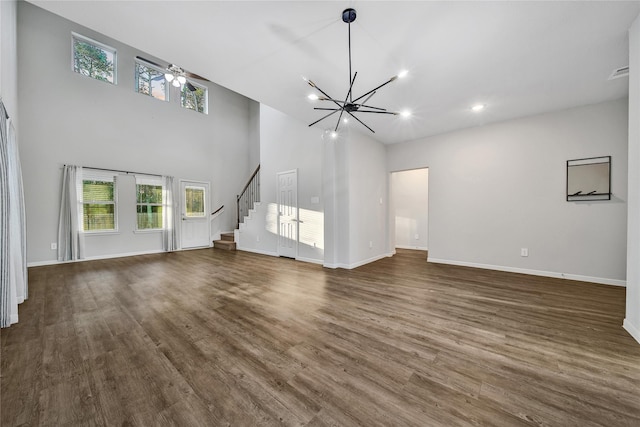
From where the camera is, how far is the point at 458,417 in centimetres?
130

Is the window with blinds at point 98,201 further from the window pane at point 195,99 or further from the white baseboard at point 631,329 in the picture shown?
the white baseboard at point 631,329

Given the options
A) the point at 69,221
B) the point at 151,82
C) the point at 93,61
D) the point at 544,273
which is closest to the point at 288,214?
the point at 69,221

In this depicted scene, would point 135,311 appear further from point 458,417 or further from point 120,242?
point 120,242

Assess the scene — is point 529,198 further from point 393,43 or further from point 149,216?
point 149,216

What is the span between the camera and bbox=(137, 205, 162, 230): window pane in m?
6.43

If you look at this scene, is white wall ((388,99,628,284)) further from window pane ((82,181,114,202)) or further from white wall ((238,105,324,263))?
window pane ((82,181,114,202))

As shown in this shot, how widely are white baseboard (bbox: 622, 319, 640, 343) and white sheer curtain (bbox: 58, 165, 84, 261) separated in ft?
29.5

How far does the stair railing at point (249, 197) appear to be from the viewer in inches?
288

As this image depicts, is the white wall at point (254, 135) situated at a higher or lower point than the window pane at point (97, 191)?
higher

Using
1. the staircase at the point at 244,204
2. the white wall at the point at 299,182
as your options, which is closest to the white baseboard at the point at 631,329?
the white wall at the point at 299,182

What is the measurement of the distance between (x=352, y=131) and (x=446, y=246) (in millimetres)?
3254

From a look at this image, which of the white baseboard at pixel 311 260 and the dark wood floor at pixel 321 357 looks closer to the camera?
the dark wood floor at pixel 321 357

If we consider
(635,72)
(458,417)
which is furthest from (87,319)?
(635,72)

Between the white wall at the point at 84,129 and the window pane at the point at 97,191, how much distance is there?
1.42 ft
